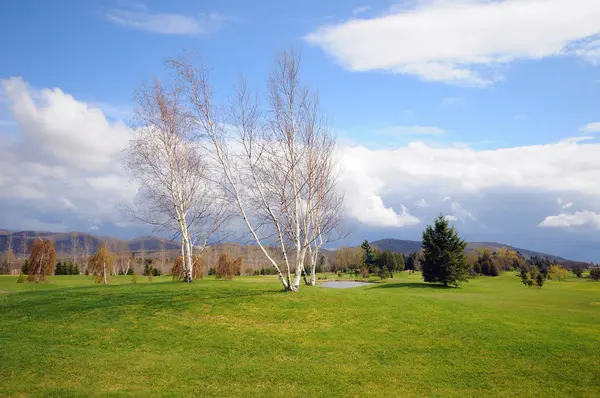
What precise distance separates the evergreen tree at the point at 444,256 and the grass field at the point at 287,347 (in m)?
20.1

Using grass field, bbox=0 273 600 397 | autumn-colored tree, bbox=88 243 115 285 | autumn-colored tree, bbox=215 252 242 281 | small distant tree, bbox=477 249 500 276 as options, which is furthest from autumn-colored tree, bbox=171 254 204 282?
small distant tree, bbox=477 249 500 276

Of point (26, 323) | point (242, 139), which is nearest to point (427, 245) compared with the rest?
point (242, 139)

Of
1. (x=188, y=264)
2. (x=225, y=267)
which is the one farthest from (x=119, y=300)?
(x=225, y=267)

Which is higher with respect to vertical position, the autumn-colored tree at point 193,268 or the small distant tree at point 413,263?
the autumn-colored tree at point 193,268

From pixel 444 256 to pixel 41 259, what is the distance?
39.1 m

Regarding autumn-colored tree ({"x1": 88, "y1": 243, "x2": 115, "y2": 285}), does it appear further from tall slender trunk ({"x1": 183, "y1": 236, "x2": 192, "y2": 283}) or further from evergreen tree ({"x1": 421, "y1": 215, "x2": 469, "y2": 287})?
evergreen tree ({"x1": 421, "y1": 215, "x2": 469, "y2": 287})

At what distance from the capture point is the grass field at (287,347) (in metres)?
9.91

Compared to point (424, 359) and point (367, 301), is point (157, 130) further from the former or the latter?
point (424, 359)

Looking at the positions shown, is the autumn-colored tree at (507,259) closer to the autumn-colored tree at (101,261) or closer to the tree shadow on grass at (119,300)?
the autumn-colored tree at (101,261)

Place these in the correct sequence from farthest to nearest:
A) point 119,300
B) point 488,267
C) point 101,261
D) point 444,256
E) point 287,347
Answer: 1. point 488,267
2. point 444,256
3. point 101,261
4. point 119,300
5. point 287,347

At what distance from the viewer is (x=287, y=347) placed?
12.9 metres

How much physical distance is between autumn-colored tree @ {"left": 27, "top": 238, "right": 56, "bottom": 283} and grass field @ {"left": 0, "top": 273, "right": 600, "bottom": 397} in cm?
1876

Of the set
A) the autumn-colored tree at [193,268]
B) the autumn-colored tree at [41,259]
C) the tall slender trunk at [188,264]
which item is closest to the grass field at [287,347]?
the tall slender trunk at [188,264]

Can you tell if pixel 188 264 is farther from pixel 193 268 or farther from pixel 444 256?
pixel 444 256
